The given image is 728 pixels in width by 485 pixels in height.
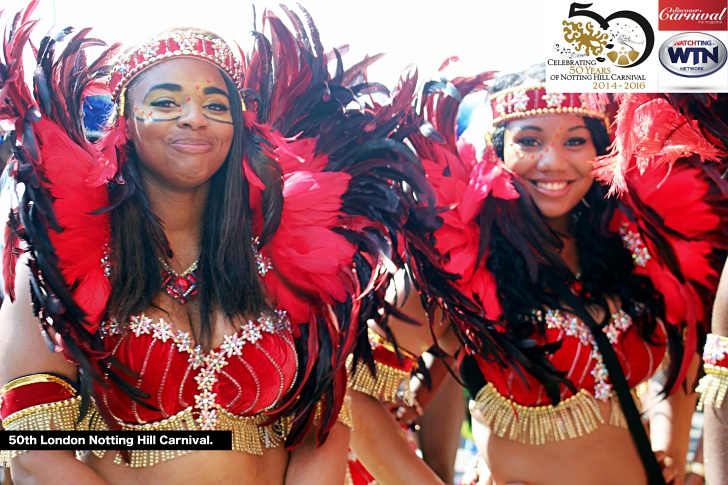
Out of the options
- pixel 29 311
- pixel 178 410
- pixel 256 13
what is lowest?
pixel 178 410

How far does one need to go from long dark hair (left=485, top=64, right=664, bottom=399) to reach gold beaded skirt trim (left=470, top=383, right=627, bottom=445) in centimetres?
18

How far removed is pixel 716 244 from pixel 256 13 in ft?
4.35

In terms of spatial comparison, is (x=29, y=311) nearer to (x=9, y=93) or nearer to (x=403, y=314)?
(x=9, y=93)

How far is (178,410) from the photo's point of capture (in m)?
2.01

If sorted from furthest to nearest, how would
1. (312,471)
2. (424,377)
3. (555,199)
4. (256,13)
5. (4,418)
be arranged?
1. (424,377)
2. (555,199)
3. (256,13)
4. (312,471)
5. (4,418)

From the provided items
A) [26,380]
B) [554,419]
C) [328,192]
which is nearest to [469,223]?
[328,192]

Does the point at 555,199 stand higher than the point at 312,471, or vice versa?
the point at 555,199

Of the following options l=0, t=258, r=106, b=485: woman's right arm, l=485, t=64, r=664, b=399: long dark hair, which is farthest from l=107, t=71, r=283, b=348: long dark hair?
l=485, t=64, r=664, b=399: long dark hair

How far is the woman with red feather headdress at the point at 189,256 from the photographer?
6.26 feet

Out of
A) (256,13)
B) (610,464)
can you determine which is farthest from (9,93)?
(610,464)

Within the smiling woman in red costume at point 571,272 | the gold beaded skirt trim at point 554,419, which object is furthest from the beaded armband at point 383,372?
the gold beaded skirt trim at point 554,419

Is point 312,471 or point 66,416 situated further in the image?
point 312,471

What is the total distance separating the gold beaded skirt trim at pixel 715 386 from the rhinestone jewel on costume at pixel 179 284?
1.08 meters

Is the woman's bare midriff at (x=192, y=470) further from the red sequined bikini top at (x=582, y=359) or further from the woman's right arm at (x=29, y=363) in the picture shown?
the red sequined bikini top at (x=582, y=359)
